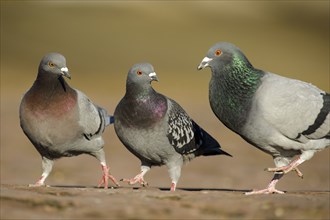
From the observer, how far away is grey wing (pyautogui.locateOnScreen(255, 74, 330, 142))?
8.71 metres

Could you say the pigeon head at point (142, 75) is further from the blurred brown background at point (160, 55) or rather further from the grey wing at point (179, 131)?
the blurred brown background at point (160, 55)

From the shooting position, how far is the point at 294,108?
29.0 feet

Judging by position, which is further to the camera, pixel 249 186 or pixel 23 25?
pixel 23 25

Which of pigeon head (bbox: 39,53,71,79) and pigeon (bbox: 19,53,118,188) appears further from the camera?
pigeon head (bbox: 39,53,71,79)

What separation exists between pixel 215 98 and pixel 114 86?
80.3ft

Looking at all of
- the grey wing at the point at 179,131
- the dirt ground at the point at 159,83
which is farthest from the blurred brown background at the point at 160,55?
the grey wing at the point at 179,131

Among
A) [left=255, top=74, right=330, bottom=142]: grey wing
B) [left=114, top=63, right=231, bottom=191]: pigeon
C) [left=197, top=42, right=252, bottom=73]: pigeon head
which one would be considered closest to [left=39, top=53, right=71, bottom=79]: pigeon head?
[left=114, top=63, right=231, bottom=191]: pigeon

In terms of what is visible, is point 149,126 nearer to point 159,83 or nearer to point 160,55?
point 159,83

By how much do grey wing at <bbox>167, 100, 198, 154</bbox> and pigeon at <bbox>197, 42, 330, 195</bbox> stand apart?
0.88 metres

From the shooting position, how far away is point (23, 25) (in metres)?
47.2

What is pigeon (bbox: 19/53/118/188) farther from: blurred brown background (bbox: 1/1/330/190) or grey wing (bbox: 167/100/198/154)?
blurred brown background (bbox: 1/1/330/190)

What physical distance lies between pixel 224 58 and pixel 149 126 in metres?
1.18

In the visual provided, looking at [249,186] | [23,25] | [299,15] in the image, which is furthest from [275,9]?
[249,186]

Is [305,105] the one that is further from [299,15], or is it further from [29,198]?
[299,15]
